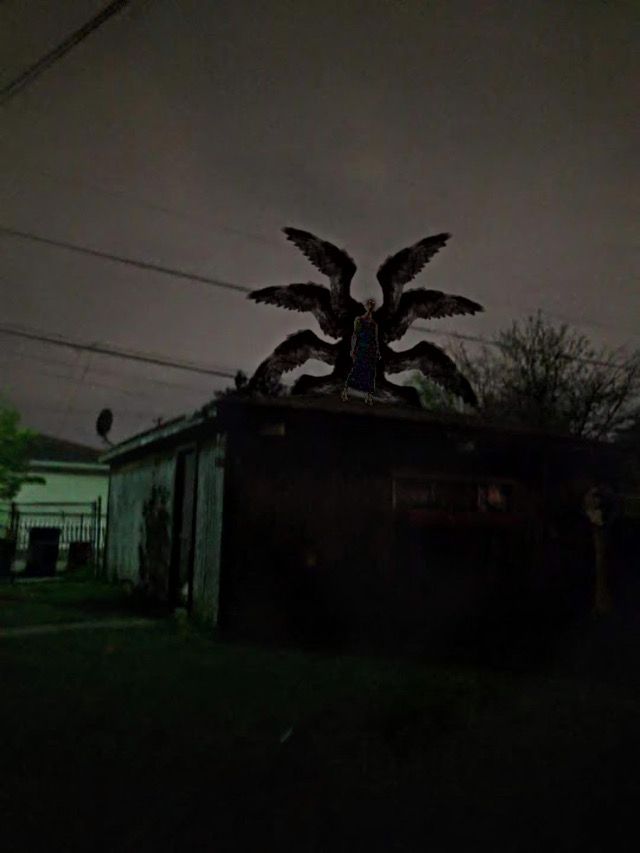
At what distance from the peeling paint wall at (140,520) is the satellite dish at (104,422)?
143 inches

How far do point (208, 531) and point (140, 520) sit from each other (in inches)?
175

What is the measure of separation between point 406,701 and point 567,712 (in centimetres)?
144

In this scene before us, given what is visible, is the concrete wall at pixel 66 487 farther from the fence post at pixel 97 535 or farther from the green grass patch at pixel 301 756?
the green grass patch at pixel 301 756

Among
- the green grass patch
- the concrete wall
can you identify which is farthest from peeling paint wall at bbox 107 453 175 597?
the concrete wall

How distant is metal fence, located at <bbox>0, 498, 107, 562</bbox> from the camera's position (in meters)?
19.5

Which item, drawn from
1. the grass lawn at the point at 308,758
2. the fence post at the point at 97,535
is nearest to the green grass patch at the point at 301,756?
the grass lawn at the point at 308,758

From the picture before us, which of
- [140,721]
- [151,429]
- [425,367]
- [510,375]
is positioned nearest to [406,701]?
[140,721]

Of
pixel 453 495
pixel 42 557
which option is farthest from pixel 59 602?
pixel 453 495

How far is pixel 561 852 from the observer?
345cm

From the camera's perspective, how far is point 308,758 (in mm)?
4773

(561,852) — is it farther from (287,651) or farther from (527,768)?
(287,651)

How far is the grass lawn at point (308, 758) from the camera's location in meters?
3.63

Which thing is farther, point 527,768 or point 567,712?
point 567,712

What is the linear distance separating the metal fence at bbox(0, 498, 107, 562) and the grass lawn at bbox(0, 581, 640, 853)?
12.2 m
